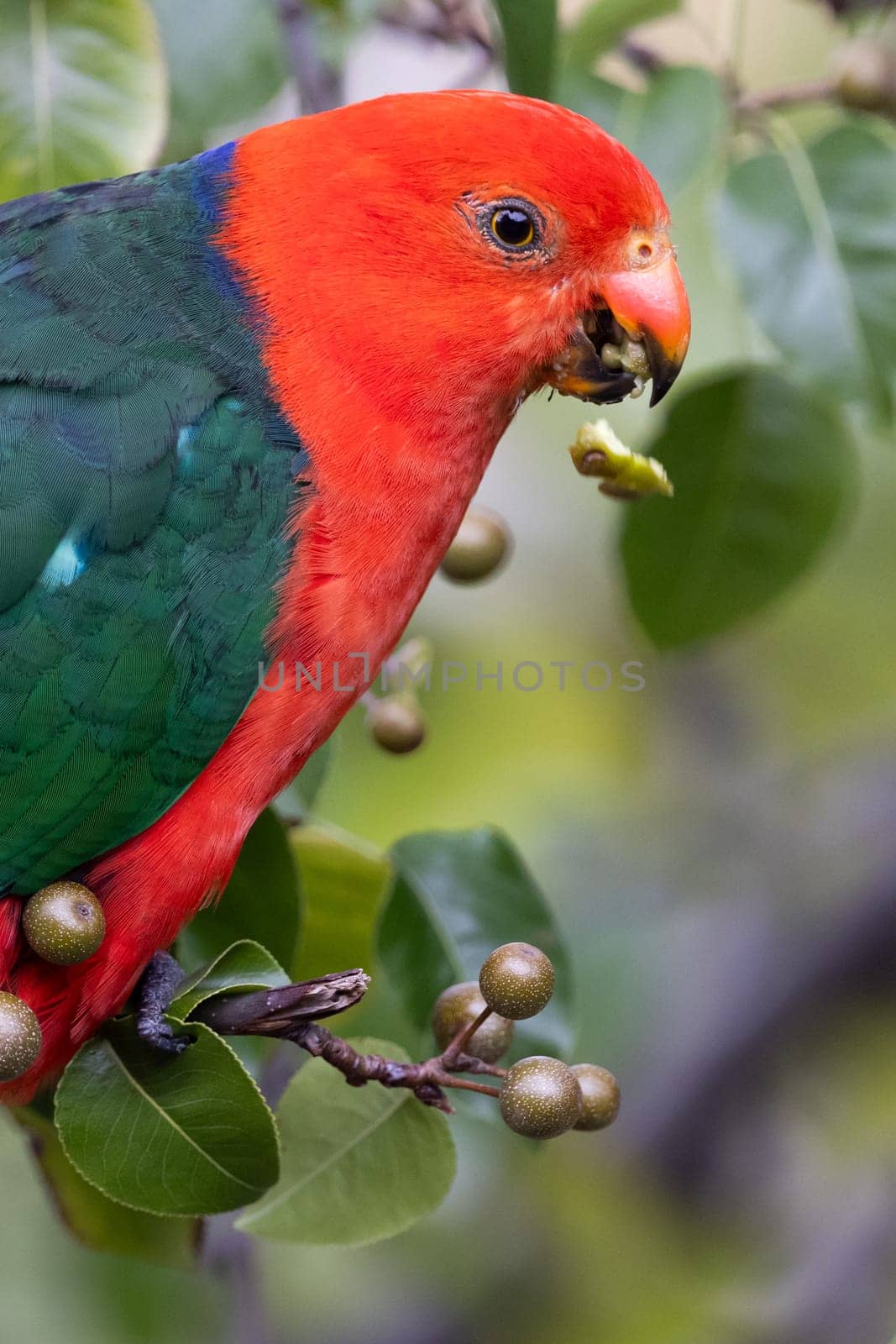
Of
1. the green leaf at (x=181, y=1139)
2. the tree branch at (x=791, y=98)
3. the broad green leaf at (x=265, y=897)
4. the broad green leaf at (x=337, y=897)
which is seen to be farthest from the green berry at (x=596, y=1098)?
the tree branch at (x=791, y=98)

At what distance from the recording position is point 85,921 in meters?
1.54

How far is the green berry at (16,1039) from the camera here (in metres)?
1.38

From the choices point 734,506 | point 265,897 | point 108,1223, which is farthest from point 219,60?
point 108,1223

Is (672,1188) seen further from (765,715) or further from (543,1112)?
(543,1112)

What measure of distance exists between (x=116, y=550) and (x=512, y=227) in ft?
1.92

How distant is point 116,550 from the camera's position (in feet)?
5.53

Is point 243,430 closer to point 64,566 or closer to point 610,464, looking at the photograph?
point 64,566

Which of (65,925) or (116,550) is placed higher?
(116,550)

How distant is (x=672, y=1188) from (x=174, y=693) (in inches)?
79.8

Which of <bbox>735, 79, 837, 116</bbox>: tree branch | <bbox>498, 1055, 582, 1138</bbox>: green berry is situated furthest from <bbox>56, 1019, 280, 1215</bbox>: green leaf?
<bbox>735, 79, 837, 116</bbox>: tree branch

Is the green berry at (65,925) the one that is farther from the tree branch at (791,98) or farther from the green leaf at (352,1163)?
the tree branch at (791,98)

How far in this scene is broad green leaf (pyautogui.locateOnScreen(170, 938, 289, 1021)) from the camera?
56.9 inches

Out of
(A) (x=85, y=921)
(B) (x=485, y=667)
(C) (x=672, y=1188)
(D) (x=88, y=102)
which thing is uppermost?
(D) (x=88, y=102)


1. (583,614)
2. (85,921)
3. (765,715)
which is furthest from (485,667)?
(85,921)
